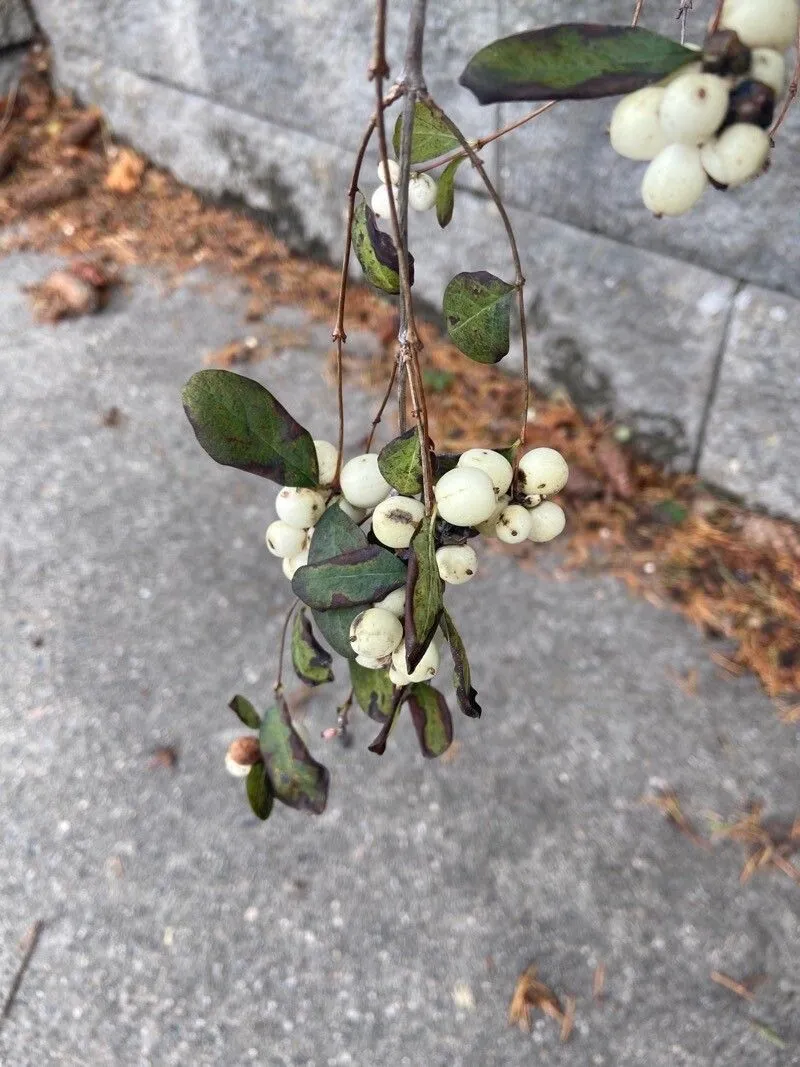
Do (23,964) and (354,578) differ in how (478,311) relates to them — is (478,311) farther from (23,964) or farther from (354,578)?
(23,964)

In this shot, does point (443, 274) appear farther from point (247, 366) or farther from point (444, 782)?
point (444, 782)

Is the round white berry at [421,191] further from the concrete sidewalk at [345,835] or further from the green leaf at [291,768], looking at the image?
the concrete sidewalk at [345,835]

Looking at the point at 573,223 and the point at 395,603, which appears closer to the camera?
the point at 395,603

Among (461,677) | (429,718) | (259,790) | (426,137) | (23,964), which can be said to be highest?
(426,137)

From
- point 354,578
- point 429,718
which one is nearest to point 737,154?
point 354,578

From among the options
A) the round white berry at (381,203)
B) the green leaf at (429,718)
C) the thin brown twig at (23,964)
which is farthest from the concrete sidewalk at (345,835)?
the round white berry at (381,203)

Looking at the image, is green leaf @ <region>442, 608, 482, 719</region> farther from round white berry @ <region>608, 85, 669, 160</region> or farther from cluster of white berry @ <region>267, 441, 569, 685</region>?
round white berry @ <region>608, 85, 669, 160</region>
